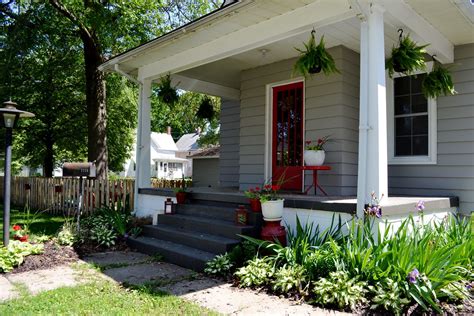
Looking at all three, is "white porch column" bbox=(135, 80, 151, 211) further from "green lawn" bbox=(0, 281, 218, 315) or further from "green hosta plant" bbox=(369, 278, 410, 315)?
"green hosta plant" bbox=(369, 278, 410, 315)

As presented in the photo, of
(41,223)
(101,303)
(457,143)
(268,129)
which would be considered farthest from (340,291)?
(41,223)

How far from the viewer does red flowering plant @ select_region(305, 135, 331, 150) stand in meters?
6.02

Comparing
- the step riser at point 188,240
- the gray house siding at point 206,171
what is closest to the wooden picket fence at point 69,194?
the step riser at point 188,240

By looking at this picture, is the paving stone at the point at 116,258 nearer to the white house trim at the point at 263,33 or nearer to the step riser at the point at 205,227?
the step riser at the point at 205,227

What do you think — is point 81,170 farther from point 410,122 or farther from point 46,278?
point 410,122

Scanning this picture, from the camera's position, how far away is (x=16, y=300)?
144 inches

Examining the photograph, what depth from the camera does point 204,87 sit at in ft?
28.3

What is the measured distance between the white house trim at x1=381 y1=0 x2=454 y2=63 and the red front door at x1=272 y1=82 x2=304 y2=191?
217 centimetres

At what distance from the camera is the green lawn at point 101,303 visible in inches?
132

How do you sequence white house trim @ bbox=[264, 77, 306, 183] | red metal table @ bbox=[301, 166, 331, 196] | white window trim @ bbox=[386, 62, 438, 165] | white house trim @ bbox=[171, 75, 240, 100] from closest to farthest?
red metal table @ bbox=[301, 166, 331, 196]
white window trim @ bbox=[386, 62, 438, 165]
white house trim @ bbox=[264, 77, 306, 183]
white house trim @ bbox=[171, 75, 240, 100]

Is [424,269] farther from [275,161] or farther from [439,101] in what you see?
[275,161]

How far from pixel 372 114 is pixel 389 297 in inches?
75.1

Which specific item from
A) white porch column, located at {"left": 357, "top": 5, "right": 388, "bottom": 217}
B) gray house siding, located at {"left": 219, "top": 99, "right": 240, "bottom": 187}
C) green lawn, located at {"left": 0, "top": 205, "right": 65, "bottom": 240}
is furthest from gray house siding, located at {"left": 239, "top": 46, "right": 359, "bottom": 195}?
green lawn, located at {"left": 0, "top": 205, "right": 65, "bottom": 240}

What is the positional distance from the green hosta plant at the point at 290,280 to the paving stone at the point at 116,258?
221 cm
